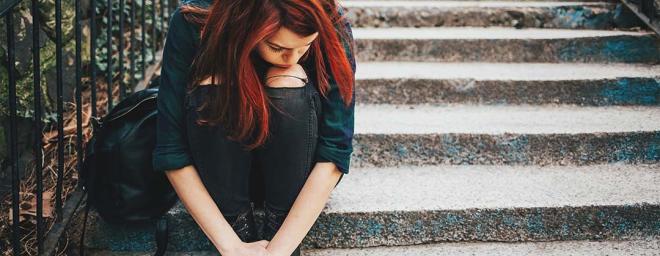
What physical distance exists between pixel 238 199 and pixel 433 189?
0.74 meters

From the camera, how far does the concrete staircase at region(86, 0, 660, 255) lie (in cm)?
212

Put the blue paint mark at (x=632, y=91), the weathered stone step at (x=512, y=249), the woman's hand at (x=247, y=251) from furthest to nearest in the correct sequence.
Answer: the blue paint mark at (x=632, y=91)
the weathered stone step at (x=512, y=249)
the woman's hand at (x=247, y=251)

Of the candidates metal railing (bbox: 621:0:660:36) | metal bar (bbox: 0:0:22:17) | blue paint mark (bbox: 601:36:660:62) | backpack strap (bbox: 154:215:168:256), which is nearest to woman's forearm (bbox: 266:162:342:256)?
backpack strap (bbox: 154:215:168:256)

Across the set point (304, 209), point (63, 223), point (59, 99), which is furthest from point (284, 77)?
point (63, 223)

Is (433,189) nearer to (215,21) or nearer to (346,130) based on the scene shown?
(346,130)

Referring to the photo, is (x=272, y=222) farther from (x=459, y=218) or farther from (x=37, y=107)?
(x=37, y=107)

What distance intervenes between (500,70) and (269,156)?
1.51 m

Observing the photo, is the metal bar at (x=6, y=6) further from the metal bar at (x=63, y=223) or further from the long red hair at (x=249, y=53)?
the metal bar at (x=63, y=223)

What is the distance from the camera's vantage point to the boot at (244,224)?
6.18 feet

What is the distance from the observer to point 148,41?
127 inches

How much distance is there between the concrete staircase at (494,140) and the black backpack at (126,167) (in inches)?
4.6

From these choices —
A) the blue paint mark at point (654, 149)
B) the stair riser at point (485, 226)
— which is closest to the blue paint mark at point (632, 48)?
the blue paint mark at point (654, 149)

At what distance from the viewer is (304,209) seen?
5.87ft

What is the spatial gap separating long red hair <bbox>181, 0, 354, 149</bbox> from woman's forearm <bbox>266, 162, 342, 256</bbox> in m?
0.19
